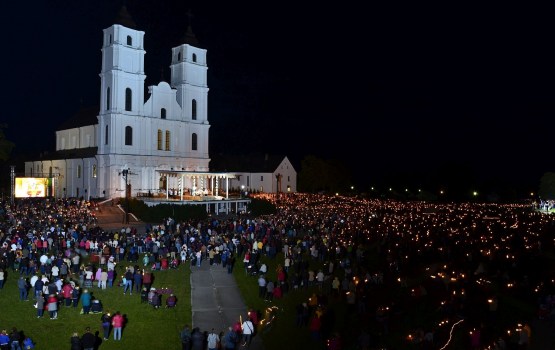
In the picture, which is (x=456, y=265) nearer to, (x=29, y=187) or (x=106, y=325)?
(x=106, y=325)

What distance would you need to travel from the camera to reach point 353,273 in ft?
73.7

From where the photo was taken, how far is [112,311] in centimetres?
1780

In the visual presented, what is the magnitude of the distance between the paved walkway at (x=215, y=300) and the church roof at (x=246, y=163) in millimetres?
60051

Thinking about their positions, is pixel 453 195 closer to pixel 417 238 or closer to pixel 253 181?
pixel 253 181

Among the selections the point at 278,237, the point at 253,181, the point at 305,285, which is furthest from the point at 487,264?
the point at 253,181

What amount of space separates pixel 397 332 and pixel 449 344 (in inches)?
70.3

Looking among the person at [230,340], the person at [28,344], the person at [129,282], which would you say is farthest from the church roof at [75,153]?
the person at [230,340]

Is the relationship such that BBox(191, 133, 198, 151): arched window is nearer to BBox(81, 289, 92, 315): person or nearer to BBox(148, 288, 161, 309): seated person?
BBox(148, 288, 161, 309): seated person

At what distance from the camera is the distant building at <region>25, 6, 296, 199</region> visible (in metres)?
56.8

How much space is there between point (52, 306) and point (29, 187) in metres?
33.3

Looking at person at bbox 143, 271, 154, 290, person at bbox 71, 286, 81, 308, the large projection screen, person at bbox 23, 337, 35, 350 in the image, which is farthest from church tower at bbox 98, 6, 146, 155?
person at bbox 23, 337, 35, 350

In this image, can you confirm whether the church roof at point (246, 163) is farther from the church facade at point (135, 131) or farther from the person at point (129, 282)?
the person at point (129, 282)

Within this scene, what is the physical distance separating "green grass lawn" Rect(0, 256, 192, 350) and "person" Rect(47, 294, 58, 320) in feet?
0.64

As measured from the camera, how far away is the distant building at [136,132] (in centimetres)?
5678
